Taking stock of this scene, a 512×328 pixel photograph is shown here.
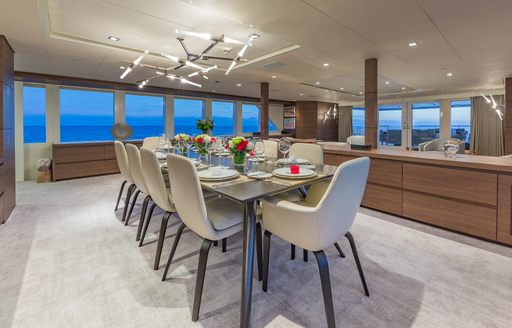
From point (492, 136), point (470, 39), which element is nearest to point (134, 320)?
point (470, 39)

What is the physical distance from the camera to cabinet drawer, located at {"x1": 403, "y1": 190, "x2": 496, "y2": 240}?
2416mm

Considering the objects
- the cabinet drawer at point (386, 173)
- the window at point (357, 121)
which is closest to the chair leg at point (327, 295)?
the cabinet drawer at point (386, 173)

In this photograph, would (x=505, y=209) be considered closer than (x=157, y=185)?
No

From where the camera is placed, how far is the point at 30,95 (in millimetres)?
5871

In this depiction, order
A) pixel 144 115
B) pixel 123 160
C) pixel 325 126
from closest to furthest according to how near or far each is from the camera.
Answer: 1. pixel 123 160
2. pixel 144 115
3. pixel 325 126

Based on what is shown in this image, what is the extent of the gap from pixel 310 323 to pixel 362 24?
2939mm

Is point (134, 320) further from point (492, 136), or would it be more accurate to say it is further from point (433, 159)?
point (492, 136)

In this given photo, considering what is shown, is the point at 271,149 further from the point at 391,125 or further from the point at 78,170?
the point at 391,125

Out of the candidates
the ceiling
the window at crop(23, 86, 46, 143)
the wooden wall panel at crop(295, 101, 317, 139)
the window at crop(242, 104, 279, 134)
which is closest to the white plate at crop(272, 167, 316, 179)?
the ceiling

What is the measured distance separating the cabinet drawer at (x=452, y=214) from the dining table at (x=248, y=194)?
5.37 ft

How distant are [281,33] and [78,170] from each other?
560 cm

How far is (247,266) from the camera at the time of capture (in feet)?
4.57

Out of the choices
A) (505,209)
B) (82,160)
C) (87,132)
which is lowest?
(505,209)

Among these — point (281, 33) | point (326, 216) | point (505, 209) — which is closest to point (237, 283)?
point (326, 216)
